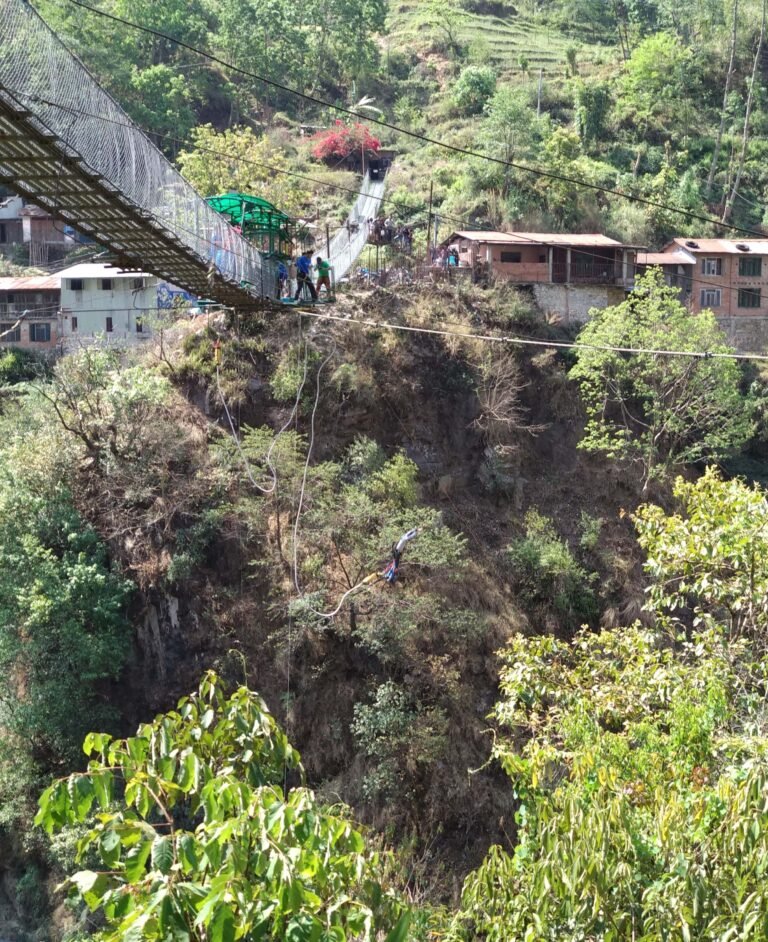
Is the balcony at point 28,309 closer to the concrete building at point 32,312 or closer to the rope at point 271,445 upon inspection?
the concrete building at point 32,312

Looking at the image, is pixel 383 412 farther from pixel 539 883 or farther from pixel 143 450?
pixel 539 883

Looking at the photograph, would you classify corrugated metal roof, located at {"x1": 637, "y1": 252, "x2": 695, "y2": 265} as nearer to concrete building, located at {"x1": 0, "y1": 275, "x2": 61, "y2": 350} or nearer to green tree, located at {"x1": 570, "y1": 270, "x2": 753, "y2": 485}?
green tree, located at {"x1": 570, "y1": 270, "x2": 753, "y2": 485}

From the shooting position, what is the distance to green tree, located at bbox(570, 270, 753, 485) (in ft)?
58.8

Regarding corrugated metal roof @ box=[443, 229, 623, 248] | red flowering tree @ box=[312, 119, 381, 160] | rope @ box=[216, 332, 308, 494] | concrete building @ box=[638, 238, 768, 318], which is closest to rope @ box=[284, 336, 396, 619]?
rope @ box=[216, 332, 308, 494]

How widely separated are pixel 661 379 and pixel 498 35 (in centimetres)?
2815

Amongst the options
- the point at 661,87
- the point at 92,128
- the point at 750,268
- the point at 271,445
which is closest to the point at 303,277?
the point at 271,445

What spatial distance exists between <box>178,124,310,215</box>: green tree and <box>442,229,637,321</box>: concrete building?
3902mm

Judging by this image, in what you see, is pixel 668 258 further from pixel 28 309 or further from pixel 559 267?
pixel 28 309

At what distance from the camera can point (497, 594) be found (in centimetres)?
1598

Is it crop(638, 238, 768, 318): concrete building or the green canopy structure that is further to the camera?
crop(638, 238, 768, 318): concrete building

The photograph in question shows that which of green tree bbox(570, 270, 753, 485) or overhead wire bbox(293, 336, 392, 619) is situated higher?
green tree bbox(570, 270, 753, 485)

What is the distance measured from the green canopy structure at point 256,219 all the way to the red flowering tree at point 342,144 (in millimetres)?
14930

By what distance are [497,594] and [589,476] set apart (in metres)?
3.85

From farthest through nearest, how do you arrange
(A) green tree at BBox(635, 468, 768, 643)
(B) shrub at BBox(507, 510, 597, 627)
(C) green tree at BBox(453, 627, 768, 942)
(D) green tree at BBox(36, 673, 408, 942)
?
(B) shrub at BBox(507, 510, 597, 627) < (A) green tree at BBox(635, 468, 768, 643) < (C) green tree at BBox(453, 627, 768, 942) < (D) green tree at BBox(36, 673, 408, 942)
